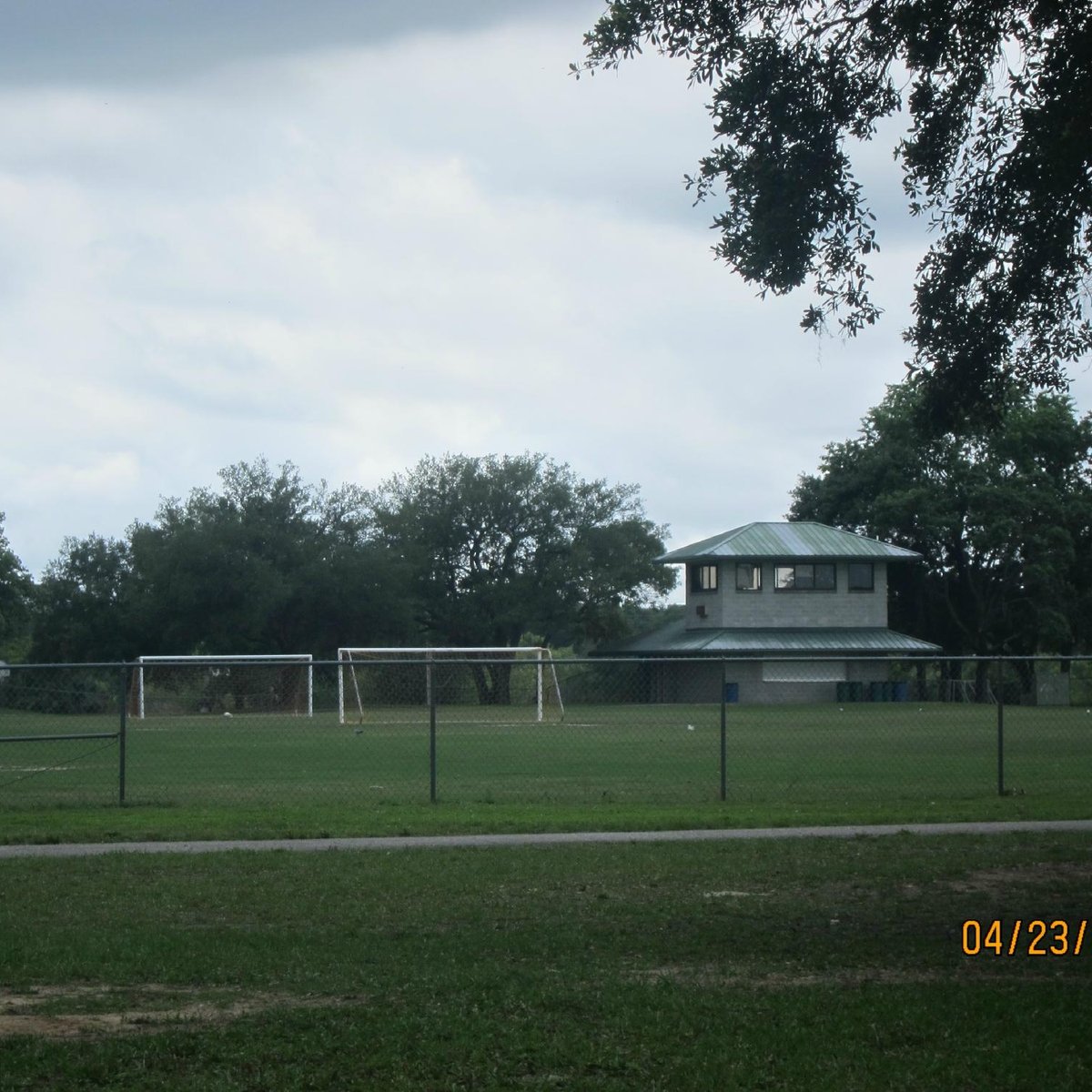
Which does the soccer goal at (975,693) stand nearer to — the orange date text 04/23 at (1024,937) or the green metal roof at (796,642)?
the green metal roof at (796,642)

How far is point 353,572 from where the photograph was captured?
70.1 meters

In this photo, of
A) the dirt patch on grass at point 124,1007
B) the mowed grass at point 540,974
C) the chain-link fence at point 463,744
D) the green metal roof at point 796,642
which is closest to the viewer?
the mowed grass at point 540,974

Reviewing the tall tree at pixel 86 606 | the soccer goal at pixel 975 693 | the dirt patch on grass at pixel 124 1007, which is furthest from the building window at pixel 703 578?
the dirt patch on grass at pixel 124 1007

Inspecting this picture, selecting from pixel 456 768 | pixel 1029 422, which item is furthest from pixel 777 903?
pixel 1029 422

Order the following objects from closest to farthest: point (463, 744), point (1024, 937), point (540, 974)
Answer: point (540, 974) → point (1024, 937) → point (463, 744)

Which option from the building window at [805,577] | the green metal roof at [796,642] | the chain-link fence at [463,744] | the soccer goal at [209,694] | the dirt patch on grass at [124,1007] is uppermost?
the building window at [805,577]

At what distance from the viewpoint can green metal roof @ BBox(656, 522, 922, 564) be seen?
6481 centimetres

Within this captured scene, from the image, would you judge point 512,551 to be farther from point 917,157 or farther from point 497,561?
point 917,157

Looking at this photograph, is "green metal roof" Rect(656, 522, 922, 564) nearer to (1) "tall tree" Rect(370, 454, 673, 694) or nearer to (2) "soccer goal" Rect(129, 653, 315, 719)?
(1) "tall tree" Rect(370, 454, 673, 694)

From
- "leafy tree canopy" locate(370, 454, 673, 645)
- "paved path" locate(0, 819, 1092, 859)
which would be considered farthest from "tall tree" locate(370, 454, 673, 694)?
"paved path" locate(0, 819, 1092, 859)

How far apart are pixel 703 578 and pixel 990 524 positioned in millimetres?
14087

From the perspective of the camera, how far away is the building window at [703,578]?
2630 inches

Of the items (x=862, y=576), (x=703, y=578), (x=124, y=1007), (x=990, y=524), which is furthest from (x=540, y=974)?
(x=990, y=524)

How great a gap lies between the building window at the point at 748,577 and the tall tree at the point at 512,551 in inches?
529
